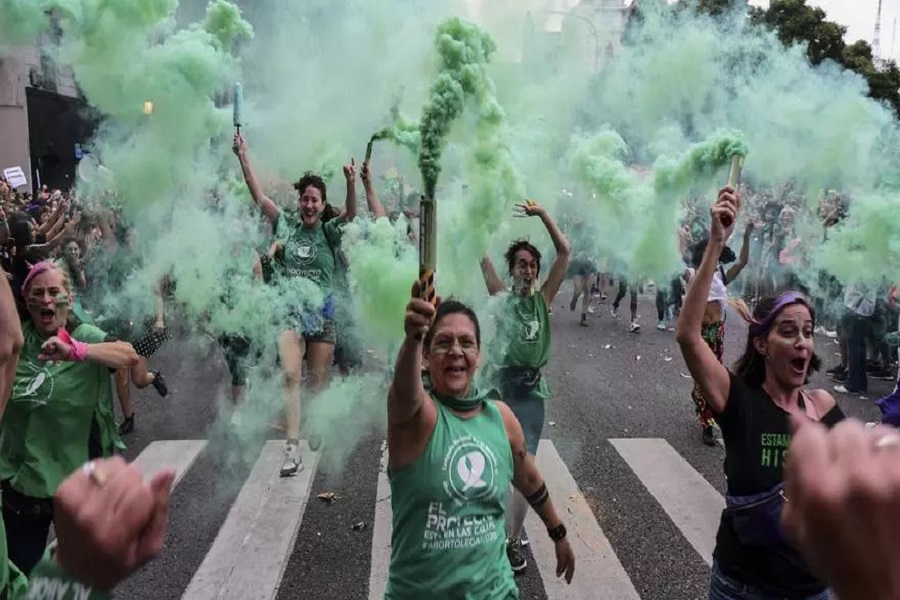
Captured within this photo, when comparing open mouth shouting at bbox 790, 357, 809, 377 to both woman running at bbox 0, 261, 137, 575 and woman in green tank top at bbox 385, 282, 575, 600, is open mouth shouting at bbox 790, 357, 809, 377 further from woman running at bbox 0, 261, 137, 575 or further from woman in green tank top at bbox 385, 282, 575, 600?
woman running at bbox 0, 261, 137, 575

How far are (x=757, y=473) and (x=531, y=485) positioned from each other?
84cm

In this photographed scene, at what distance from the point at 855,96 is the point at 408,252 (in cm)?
601

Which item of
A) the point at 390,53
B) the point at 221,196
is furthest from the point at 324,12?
the point at 221,196

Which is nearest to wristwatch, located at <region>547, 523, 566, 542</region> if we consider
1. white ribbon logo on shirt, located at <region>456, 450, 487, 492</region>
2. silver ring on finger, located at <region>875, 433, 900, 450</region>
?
white ribbon logo on shirt, located at <region>456, 450, 487, 492</region>

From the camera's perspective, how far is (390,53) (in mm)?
6891

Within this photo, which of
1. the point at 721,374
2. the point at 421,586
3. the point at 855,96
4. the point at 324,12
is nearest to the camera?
the point at 421,586

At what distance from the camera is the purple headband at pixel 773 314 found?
2.95 metres

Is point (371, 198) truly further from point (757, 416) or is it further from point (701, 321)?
point (757, 416)

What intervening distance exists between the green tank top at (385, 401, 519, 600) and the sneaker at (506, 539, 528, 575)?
6.69ft

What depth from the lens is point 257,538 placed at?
4953mm

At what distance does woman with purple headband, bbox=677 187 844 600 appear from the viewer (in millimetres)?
2584

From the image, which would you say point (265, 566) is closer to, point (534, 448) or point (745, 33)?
point (534, 448)

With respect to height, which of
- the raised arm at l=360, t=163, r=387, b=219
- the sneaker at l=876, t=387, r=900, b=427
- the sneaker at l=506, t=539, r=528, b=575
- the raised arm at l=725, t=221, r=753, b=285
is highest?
the raised arm at l=360, t=163, r=387, b=219

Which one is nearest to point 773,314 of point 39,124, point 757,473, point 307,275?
point 757,473
